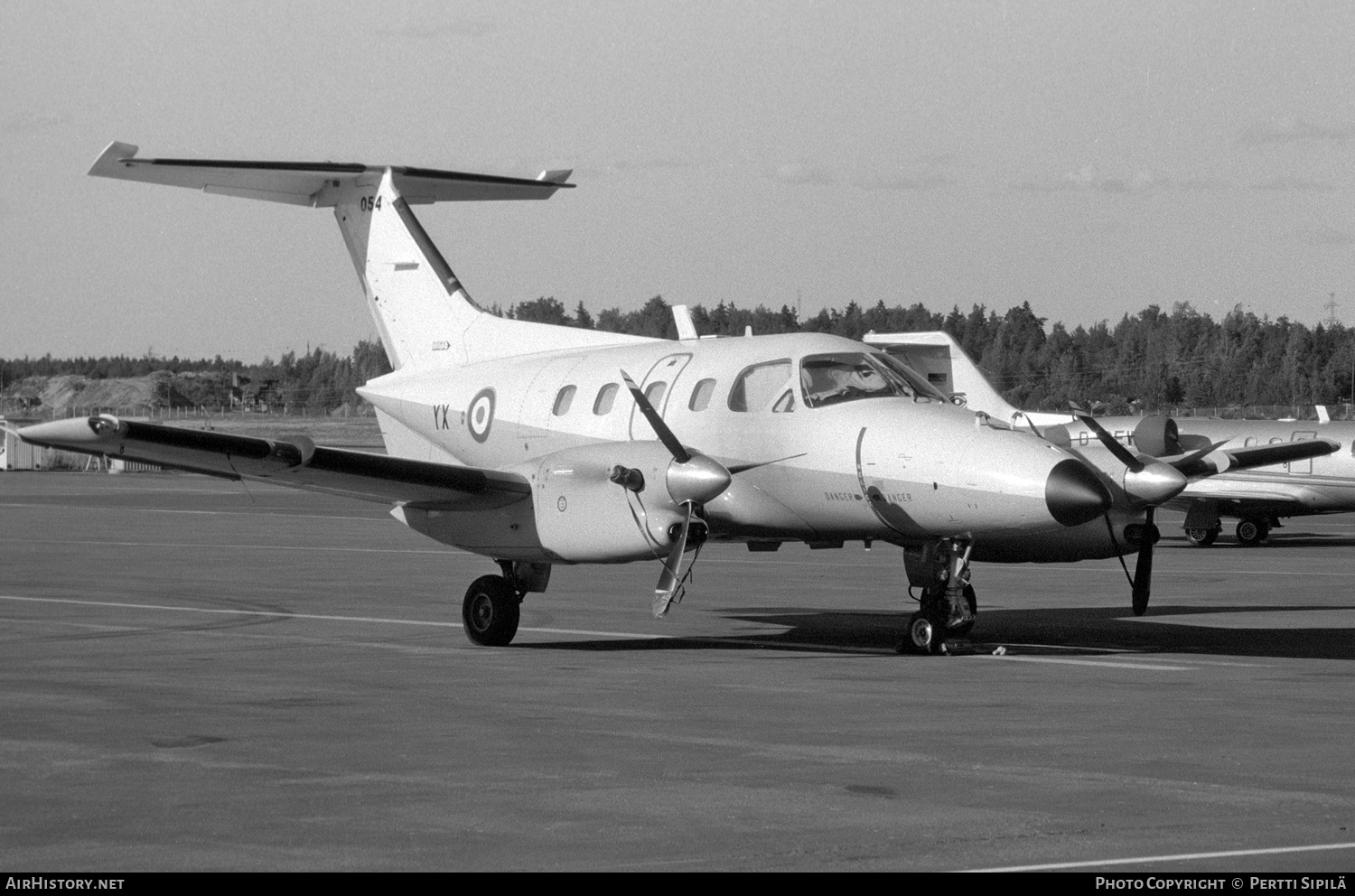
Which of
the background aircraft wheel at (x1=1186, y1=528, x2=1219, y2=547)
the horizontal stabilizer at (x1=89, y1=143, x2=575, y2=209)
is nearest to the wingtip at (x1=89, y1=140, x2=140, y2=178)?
the horizontal stabilizer at (x1=89, y1=143, x2=575, y2=209)

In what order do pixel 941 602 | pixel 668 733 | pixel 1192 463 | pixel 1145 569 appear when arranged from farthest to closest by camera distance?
1. pixel 1192 463
2. pixel 1145 569
3. pixel 941 602
4. pixel 668 733

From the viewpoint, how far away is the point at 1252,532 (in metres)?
36.1

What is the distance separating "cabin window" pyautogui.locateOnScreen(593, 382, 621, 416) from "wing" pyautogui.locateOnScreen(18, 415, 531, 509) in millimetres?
1665

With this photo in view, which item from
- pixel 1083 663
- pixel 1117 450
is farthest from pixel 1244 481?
pixel 1083 663

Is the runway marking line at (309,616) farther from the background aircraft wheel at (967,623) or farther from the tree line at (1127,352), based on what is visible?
the tree line at (1127,352)

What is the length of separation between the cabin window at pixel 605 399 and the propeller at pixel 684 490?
2.26 metres

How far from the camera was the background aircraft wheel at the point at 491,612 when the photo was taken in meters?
16.2

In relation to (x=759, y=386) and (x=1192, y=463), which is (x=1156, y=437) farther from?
(x=759, y=386)

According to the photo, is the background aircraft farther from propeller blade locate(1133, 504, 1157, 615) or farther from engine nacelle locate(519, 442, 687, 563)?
engine nacelle locate(519, 442, 687, 563)

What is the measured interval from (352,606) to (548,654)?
18.5 ft

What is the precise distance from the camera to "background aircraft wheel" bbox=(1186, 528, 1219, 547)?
35.5 meters

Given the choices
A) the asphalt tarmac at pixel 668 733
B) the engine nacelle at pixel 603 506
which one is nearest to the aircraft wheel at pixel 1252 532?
the asphalt tarmac at pixel 668 733

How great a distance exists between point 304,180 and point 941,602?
9.74m
